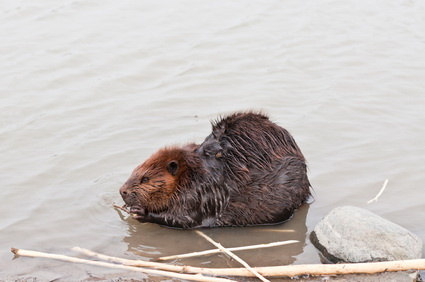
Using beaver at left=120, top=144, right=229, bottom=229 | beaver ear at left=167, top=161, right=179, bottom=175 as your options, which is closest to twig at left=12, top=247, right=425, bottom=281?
beaver at left=120, top=144, right=229, bottom=229

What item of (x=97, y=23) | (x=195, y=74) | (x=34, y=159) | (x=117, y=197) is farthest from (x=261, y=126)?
(x=97, y=23)

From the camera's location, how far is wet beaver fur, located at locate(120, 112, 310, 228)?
5.45m

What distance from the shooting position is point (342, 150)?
6742 millimetres

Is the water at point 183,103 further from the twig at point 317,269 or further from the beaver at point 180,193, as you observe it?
the twig at point 317,269

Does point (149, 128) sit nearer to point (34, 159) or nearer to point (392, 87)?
point (34, 159)

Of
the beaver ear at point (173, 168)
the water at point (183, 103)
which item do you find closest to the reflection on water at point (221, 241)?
the water at point (183, 103)

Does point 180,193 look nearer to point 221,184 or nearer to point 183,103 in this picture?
point 221,184

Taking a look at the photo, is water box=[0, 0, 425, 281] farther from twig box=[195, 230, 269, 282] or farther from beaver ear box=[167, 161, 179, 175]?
beaver ear box=[167, 161, 179, 175]

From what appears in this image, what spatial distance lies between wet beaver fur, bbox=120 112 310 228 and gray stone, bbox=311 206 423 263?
0.54 metres

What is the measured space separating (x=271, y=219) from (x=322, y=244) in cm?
53

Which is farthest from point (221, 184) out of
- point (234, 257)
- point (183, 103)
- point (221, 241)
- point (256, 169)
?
point (183, 103)

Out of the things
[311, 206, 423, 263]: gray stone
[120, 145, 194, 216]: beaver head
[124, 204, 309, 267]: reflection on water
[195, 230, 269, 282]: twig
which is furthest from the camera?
[120, 145, 194, 216]: beaver head

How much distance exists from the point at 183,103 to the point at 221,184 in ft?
7.78

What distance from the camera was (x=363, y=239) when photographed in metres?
4.89
